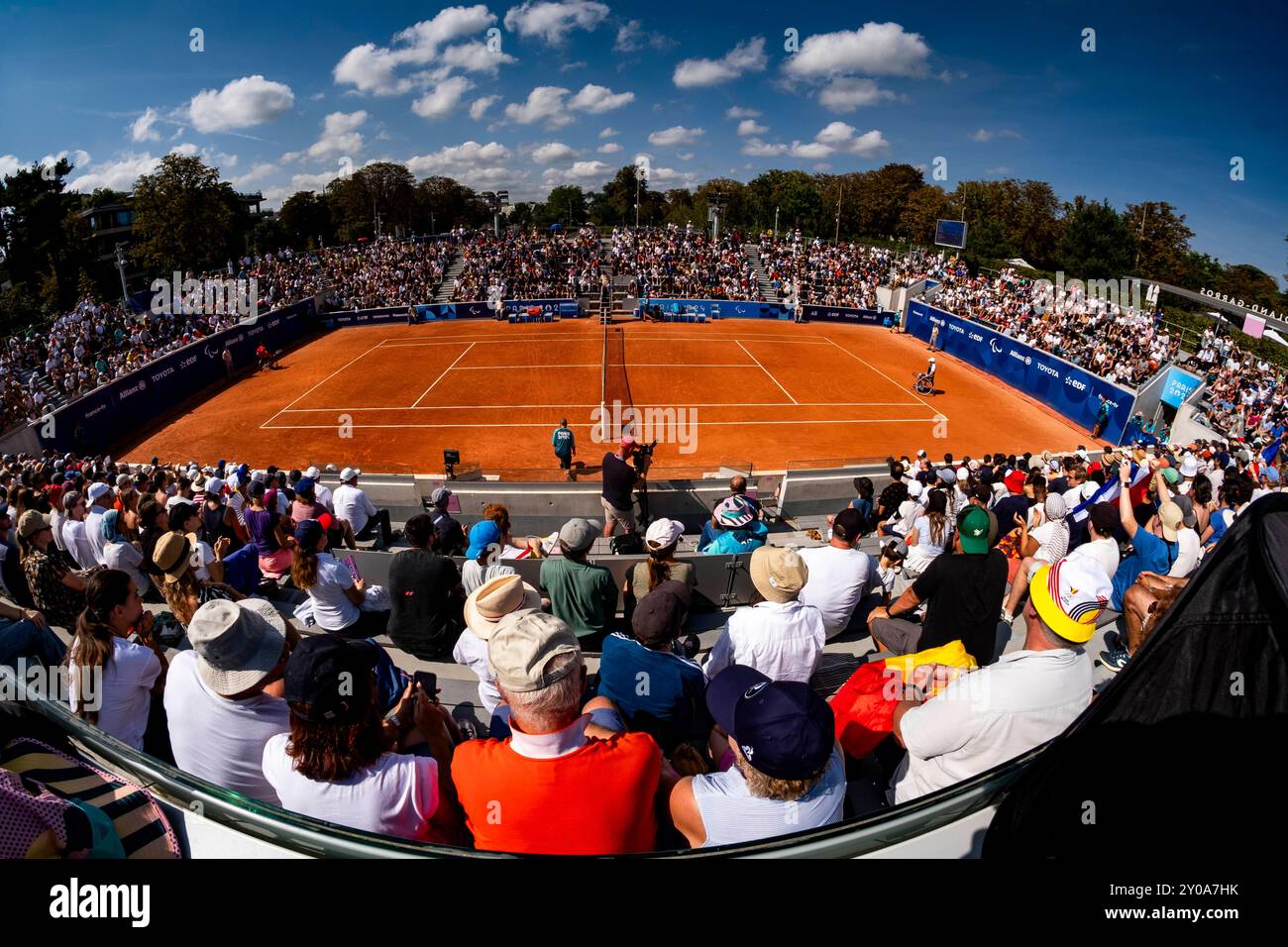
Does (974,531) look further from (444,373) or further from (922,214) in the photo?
(922,214)

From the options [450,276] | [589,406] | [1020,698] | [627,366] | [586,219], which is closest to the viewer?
[1020,698]

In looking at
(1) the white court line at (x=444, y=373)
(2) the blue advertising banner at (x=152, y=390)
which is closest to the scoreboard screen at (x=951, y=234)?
(1) the white court line at (x=444, y=373)

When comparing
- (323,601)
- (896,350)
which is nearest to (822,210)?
(896,350)

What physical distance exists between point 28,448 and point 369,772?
25.5m

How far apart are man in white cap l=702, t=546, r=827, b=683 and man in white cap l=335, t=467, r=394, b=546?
7.81 meters

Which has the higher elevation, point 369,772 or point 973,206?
point 973,206

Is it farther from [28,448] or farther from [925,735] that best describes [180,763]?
[28,448]

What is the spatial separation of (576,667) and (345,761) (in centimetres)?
108

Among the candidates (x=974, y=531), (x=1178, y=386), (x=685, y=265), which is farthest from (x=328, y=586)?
(x=685, y=265)

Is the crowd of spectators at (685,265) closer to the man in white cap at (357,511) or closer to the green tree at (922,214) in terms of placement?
the green tree at (922,214)

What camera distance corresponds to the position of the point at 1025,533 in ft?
28.5

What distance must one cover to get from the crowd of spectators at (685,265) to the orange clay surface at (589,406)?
341 inches

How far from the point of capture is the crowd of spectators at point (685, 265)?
151 feet

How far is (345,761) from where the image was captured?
8.97 ft
